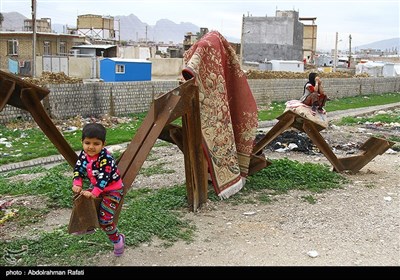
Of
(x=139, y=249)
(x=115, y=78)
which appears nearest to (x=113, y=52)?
(x=115, y=78)

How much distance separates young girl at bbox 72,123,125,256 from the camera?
4055 millimetres

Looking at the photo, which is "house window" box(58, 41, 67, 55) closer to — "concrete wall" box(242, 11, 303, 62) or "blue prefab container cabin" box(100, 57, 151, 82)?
"blue prefab container cabin" box(100, 57, 151, 82)

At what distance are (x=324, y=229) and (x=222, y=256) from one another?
1476 millimetres

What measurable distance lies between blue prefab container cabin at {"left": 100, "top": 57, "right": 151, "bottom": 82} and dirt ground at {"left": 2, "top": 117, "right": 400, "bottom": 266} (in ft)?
68.3

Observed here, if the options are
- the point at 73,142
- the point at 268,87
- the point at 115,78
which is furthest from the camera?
the point at 115,78

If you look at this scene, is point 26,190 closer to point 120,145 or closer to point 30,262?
point 30,262

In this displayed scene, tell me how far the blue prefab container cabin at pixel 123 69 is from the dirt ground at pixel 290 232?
820 inches

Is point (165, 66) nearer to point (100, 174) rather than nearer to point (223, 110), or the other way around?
point (223, 110)

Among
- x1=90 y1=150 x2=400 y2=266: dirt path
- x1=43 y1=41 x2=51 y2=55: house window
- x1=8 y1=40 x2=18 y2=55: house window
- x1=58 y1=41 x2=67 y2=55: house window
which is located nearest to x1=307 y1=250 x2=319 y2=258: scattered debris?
x1=90 y1=150 x2=400 y2=266: dirt path

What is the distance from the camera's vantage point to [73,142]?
39.7 ft

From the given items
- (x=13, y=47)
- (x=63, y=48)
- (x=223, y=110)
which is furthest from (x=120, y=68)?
(x=223, y=110)

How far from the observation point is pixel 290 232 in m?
5.48

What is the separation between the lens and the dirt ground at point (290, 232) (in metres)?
4.66

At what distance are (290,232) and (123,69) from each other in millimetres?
23807
